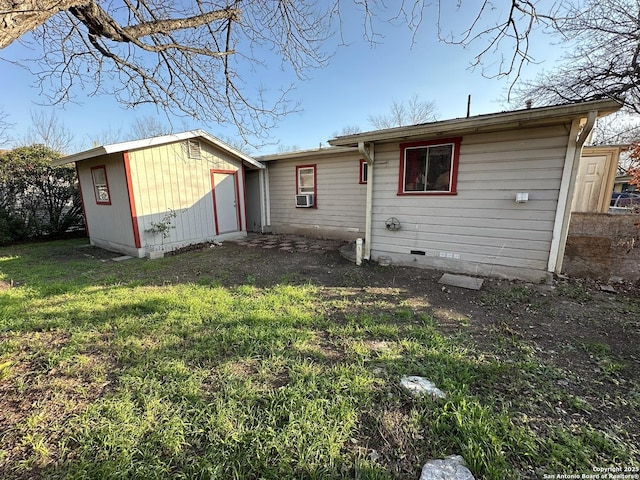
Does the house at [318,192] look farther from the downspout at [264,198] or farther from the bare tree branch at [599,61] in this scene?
the bare tree branch at [599,61]

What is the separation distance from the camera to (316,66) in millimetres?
4508

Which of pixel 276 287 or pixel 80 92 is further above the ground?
pixel 80 92

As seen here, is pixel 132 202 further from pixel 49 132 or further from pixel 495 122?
pixel 49 132

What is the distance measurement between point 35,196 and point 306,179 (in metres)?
8.74

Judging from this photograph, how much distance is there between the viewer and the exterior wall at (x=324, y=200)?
25.2ft

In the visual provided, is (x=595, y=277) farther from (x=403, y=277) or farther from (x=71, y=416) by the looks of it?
(x=71, y=416)

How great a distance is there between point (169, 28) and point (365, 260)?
4.93 m

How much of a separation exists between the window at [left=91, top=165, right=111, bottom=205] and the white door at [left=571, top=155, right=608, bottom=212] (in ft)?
39.9

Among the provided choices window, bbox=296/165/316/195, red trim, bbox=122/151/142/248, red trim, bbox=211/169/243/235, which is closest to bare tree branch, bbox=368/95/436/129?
window, bbox=296/165/316/195

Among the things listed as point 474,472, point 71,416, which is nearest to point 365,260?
point 474,472

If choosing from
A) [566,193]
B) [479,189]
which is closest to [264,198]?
[479,189]

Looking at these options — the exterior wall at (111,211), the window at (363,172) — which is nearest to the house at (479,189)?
the window at (363,172)

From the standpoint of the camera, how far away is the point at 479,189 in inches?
179

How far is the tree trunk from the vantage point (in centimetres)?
193
